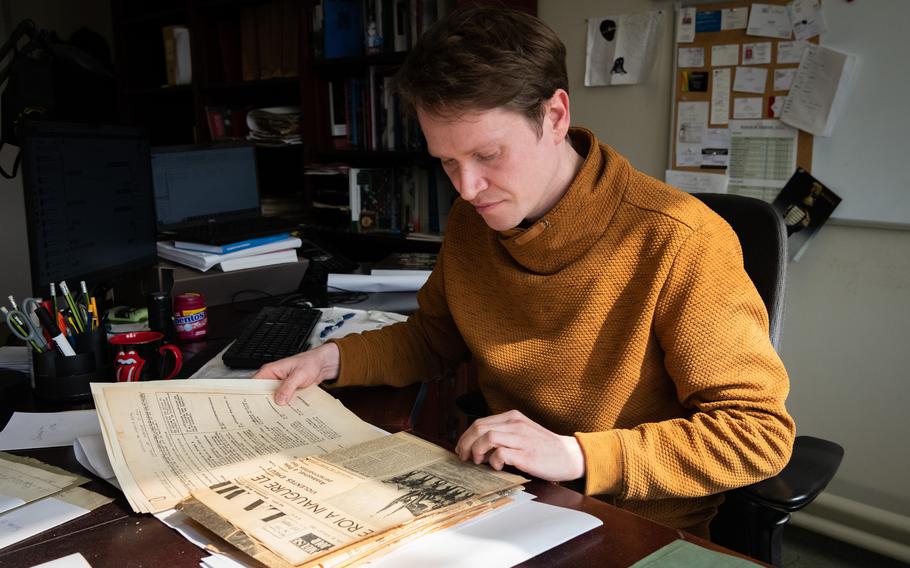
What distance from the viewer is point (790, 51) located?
2102 mm

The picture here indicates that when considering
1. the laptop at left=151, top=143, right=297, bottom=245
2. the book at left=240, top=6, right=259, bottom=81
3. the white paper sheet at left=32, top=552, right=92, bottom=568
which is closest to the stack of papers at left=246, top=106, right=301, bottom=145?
the book at left=240, top=6, right=259, bottom=81

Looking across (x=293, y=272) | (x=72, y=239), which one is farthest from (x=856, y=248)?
(x=72, y=239)

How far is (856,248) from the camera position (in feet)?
6.85

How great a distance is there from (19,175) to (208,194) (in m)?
2.87

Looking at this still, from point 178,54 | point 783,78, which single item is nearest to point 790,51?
point 783,78

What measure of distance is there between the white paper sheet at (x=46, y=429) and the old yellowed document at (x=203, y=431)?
10 cm

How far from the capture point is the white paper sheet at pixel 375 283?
1906 millimetres

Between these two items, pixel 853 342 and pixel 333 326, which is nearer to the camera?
pixel 333 326

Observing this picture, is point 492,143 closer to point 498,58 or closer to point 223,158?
point 498,58

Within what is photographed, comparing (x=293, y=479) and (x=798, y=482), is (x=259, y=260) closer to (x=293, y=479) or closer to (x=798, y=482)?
(x=293, y=479)

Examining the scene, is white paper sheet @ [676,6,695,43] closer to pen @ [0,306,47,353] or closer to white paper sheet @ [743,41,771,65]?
white paper sheet @ [743,41,771,65]

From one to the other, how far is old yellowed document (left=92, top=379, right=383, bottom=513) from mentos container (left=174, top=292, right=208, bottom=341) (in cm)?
48

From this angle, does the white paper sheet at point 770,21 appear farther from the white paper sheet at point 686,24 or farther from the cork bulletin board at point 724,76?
the white paper sheet at point 686,24

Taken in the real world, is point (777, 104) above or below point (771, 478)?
above
